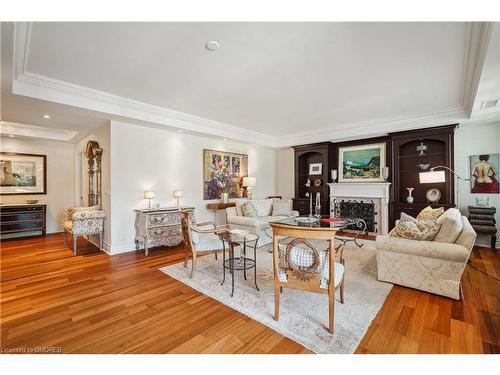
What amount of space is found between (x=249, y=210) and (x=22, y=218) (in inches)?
212

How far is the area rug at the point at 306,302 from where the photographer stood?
6.34 ft

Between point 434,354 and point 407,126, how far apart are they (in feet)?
15.7

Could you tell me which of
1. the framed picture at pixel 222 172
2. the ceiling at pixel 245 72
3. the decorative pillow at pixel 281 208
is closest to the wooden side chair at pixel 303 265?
the ceiling at pixel 245 72

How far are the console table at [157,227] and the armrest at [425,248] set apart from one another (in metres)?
3.61

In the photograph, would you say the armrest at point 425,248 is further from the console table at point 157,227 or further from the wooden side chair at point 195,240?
the console table at point 157,227

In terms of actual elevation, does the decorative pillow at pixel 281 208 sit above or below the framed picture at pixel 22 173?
below

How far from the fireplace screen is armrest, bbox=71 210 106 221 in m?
5.59

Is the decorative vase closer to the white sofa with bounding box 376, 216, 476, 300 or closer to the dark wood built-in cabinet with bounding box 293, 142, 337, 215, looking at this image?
the dark wood built-in cabinet with bounding box 293, 142, 337, 215

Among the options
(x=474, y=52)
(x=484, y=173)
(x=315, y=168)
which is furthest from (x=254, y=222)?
(x=484, y=173)

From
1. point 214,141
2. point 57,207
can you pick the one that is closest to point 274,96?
point 214,141

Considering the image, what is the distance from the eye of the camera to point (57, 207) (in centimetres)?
643

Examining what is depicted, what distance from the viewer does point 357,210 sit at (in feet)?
20.3

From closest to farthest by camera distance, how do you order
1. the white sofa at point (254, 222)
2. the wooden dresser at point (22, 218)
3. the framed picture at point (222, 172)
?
the white sofa at point (254, 222)
the wooden dresser at point (22, 218)
the framed picture at point (222, 172)
